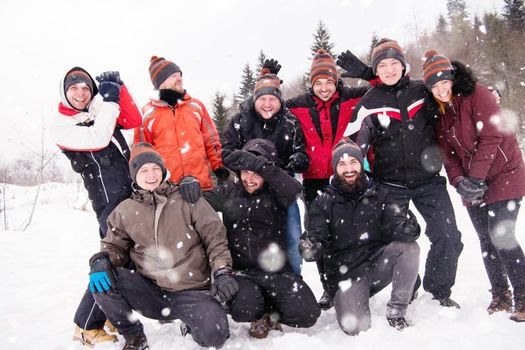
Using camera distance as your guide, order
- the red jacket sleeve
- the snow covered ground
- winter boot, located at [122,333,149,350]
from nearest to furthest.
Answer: the snow covered ground
winter boot, located at [122,333,149,350]
the red jacket sleeve

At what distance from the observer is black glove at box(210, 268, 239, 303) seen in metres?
2.90

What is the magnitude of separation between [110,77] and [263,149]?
5.62 ft

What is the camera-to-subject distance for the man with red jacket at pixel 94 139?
3.46 m

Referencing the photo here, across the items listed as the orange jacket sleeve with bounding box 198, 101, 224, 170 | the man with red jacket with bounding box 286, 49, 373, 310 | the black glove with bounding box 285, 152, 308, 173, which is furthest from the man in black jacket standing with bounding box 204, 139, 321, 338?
the man with red jacket with bounding box 286, 49, 373, 310

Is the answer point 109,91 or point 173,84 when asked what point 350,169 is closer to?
point 173,84

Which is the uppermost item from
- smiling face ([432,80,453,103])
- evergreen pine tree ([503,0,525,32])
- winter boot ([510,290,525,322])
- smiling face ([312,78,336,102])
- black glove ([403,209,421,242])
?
evergreen pine tree ([503,0,525,32])

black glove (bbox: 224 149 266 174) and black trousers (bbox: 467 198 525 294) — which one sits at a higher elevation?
black glove (bbox: 224 149 266 174)

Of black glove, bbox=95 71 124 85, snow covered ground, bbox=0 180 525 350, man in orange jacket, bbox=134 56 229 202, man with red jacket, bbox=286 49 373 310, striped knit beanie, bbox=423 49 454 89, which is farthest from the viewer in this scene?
man with red jacket, bbox=286 49 373 310

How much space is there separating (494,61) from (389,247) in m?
31.2

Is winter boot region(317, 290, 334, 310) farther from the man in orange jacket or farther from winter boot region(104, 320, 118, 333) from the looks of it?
winter boot region(104, 320, 118, 333)

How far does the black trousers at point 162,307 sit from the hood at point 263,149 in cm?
144

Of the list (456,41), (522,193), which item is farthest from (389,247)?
(456,41)

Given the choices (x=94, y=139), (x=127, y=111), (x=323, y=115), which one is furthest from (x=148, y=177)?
(x=323, y=115)

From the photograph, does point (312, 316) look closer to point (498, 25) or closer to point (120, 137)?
point (120, 137)
